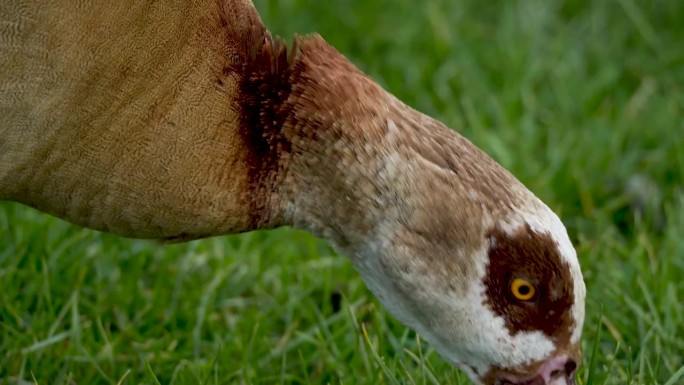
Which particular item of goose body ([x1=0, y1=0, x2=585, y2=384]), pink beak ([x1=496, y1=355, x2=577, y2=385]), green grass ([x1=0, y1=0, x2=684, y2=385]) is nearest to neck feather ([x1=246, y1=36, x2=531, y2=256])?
goose body ([x1=0, y1=0, x2=585, y2=384])

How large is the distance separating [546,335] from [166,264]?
1750 millimetres

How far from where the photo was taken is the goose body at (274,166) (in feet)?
10.9

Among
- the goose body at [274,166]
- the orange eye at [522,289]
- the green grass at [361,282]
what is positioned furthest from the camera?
the green grass at [361,282]

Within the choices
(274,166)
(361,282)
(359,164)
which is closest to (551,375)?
(359,164)

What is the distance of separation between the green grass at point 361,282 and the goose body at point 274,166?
1.26 ft

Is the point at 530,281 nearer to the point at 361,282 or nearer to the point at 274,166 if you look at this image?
the point at 274,166

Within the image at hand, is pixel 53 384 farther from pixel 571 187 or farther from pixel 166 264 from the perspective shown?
pixel 571 187

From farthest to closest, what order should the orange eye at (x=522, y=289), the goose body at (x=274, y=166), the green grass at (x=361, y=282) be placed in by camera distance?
1. the green grass at (x=361, y=282)
2. the orange eye at (x=522, y=289)
3. the goose body at (x=274, y=166)

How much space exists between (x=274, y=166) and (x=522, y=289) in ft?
2.66

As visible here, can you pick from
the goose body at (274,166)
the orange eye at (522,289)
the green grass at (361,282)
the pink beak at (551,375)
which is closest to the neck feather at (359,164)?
the goose body at (274,166)

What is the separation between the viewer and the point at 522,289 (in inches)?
136

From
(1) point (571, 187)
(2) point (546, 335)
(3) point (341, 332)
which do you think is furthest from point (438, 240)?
(1) point (571, 187)

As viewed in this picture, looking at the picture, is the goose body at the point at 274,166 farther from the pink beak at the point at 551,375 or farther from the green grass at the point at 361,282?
the green grass at the point at 361,282

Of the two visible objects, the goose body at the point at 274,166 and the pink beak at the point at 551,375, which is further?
the pink beak at the point at 551,375
